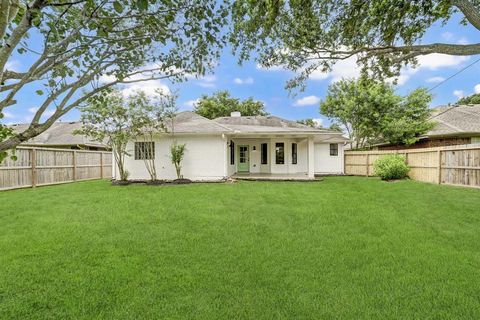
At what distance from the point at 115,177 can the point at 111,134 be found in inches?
119

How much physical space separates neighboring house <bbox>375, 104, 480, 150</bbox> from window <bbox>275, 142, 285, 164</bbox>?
31.9ft

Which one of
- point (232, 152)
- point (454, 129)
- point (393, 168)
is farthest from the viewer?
point (454, 129)

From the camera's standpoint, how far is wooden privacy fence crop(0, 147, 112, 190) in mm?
11727

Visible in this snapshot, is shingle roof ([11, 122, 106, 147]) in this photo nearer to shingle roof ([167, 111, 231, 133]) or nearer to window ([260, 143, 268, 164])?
shingle roof ([167, 111, 231, 133])

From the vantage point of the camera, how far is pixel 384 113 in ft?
74.4

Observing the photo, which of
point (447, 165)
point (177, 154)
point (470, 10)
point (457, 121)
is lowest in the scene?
point (447, 165)

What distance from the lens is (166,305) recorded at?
3455 millimetres

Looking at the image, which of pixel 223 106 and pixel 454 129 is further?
pixel 223 106

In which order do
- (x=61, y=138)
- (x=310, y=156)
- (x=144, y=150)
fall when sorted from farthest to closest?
(x=61, y=138) → (x=310, y=156) → (x=144, y=150)

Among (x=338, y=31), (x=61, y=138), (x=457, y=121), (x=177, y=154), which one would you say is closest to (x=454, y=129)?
(x=457, y=121)

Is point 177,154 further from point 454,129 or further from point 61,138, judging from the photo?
point 454,129

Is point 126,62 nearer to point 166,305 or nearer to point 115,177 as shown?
point 166,305

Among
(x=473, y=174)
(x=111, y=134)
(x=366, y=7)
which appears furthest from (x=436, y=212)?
(x=111, y=134)

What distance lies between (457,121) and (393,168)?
889cm
